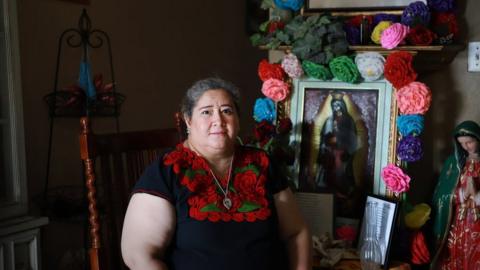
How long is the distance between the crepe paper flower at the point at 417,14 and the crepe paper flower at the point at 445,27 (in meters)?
0.09

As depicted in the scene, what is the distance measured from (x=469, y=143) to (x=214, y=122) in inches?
35.5

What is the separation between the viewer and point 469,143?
1658mm

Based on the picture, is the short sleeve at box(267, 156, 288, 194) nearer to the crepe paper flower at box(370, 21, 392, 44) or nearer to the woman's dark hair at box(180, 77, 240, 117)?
the woman's dark hair at box(180, 77, 240, 117)

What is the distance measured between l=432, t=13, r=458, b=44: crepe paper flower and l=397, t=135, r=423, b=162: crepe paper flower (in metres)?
0.41


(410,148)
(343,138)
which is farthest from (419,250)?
(343,138)

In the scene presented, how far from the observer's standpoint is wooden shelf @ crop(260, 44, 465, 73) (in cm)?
169

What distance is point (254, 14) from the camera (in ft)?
10.8

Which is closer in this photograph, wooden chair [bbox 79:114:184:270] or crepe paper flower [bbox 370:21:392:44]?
wooden chair [bbox 79:114:184:270]

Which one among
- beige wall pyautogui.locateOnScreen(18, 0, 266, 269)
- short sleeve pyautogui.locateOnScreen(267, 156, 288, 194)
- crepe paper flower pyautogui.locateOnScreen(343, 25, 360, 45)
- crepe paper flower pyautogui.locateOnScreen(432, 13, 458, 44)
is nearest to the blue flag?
beige wall pyautogui.locateOnScreen(18, 0, 266, 269)

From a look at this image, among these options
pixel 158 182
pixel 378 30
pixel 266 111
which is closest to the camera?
pixel 158 182

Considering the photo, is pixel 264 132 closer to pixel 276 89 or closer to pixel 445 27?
pixel 276 89

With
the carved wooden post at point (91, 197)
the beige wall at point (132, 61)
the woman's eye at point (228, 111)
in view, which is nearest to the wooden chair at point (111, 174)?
the carved wooden post at point (91, 197)

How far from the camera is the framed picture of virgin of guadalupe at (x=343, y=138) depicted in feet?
5.64

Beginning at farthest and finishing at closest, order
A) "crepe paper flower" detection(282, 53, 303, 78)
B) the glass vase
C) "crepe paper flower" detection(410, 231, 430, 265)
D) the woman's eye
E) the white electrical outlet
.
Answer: the white electrical outlet < "crepe paper flower" detection(282, 53, 303, 78) < "crepe paper flower" detection(410, 231, 430, 265) < the glass vase < the woman's eye
